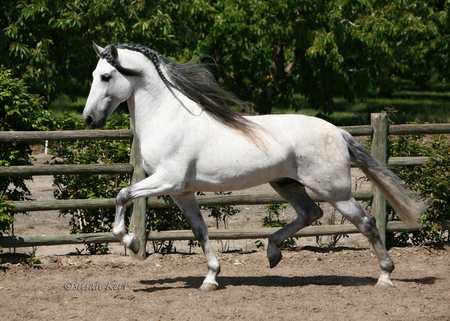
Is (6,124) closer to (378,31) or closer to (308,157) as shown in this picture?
(308,157)

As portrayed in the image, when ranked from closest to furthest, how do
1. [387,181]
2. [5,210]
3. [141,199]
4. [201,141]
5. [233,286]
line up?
[201,141]
[233,286]
[387,181]
[5,210]
[141,199]

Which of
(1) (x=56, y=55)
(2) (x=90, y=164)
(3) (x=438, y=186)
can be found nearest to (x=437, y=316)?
(3) (x=438, y=186)

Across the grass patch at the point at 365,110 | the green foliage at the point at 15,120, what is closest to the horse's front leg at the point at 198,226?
the green foliage at the point at 15,120

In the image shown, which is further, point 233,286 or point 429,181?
point 429,181

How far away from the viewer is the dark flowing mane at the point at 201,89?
4.55 meters

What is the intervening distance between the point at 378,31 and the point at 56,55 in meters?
8.73

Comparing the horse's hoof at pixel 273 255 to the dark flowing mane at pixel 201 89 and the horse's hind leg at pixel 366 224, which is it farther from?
the dark flowing mane at pixel 201 89

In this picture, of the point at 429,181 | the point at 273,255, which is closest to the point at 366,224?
the point at 273,255

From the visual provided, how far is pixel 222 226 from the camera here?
763cm

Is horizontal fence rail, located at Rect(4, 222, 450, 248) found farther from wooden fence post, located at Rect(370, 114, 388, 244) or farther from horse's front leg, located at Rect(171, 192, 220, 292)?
horse's front leg, located at Rect(171, 192, 220, 292)

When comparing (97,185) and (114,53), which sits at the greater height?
(114,53)

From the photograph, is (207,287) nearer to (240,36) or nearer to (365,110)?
(240,36)

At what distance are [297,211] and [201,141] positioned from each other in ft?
4.22

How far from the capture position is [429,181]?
6.15m
